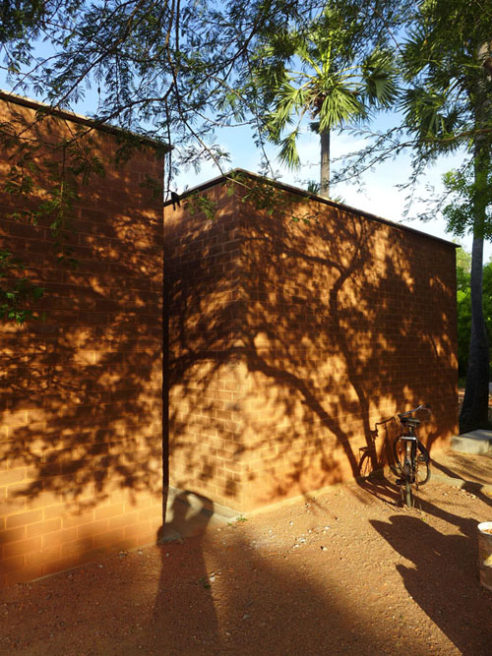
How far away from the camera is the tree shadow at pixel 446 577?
330 cm

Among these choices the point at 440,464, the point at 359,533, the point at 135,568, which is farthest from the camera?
the point at 440,464

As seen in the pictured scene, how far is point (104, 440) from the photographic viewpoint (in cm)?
438

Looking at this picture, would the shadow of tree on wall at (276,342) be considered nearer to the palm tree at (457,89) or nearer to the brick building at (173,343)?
the brick building at (173,343)

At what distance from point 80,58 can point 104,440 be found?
352 cm

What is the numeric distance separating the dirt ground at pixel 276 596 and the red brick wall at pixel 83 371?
1.37ft

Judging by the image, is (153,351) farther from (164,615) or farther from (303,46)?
(303,46)

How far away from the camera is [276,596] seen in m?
3.83

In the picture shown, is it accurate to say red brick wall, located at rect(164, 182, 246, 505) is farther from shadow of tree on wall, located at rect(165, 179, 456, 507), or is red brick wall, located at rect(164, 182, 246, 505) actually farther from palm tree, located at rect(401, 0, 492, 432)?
palm tree, located at rect(401, 0, 492, 432)

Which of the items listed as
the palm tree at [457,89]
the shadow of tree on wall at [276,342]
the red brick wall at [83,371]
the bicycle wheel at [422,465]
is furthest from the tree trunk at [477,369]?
the red brick wall at [83,371]

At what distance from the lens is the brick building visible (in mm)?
3980

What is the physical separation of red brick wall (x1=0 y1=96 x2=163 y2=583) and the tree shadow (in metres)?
2.69

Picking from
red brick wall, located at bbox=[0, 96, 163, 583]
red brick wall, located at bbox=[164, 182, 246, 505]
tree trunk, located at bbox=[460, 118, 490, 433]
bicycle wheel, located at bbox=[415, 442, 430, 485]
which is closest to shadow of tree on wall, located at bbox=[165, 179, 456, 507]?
red brick wall, located at bbox=[164, 182, 246, 505]

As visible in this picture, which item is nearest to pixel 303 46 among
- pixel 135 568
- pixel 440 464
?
pixel 135 568

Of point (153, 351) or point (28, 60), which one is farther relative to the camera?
point (153, 351)
